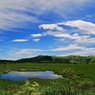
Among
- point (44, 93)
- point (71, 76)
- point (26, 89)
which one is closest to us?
point (26, 89)

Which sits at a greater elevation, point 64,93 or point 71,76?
point 71,76

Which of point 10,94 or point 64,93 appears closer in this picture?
point 64,93

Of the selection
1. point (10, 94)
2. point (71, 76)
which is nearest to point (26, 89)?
point (71, 76)

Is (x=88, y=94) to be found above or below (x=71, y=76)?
below

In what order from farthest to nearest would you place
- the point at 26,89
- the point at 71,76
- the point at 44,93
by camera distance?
the point at 44,93, the point at 71,76, the point at 26,89

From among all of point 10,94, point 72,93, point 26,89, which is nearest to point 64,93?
point 72,93

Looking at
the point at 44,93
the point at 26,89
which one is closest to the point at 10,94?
the point at 44,93

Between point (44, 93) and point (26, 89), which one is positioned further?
point (44, 93)

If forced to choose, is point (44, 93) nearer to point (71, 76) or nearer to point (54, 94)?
point (54, 94)

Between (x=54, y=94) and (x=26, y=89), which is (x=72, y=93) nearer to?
(x=54, y=94)

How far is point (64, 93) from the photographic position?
19.2 metres

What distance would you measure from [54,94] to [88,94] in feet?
8.52

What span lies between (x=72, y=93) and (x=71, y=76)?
4.21 feet

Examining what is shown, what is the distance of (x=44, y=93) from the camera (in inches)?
776
